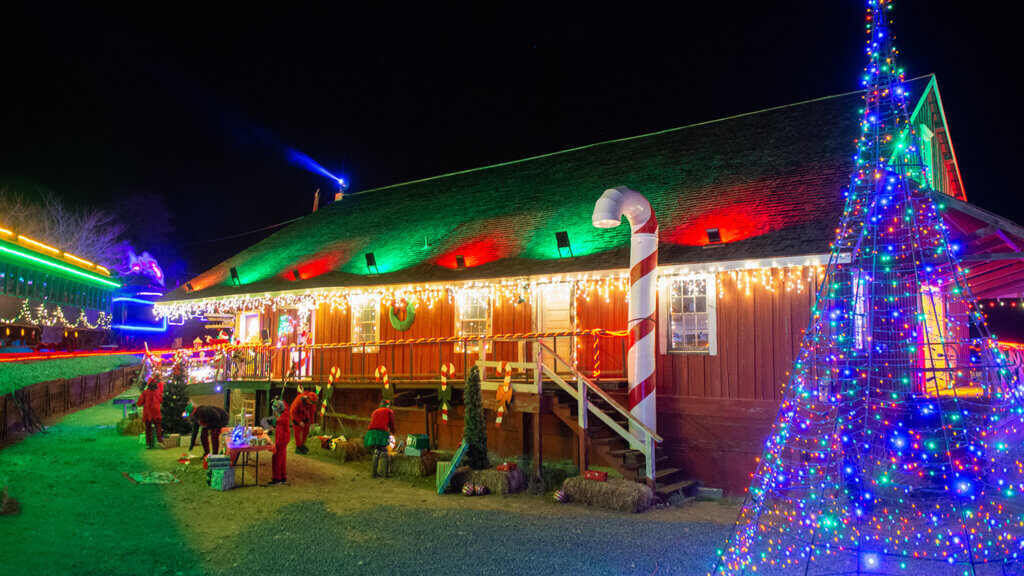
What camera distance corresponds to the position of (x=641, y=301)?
38.0 feet

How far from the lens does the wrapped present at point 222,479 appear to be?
11.3 m

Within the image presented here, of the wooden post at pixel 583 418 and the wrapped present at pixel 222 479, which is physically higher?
the wooden post at pixel 583 418

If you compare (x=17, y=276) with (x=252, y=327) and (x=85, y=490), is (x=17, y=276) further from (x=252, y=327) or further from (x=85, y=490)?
(x=85, y=490)

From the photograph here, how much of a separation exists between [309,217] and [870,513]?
19.5 metres

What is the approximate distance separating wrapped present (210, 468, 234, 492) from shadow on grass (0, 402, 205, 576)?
686 millimetres

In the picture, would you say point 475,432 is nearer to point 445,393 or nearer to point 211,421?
point 445,393

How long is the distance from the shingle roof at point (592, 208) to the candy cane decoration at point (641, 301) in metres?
0.72

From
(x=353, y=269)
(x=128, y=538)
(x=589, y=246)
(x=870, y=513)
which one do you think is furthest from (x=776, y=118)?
(x=128, y=538)

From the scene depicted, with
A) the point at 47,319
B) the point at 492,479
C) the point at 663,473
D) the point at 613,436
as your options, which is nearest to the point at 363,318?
the point at 492,479

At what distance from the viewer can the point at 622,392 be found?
12688mm

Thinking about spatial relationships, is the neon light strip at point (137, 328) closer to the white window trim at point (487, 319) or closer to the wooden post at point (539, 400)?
the white window trim at point (487, 319)

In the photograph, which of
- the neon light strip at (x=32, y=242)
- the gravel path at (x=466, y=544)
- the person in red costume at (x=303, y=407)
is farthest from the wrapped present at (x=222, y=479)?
the neon light strip at (x=32, y=242)

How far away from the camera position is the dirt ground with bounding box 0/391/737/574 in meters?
7.41

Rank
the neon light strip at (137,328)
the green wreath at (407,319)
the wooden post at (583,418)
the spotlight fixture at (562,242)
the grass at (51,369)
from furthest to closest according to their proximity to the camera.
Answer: the neon light strip at (137,328), the green wreath at (407,319), the grass at (51,369), the spotlight fixture at (562,242), the wooden post at (583,418)
